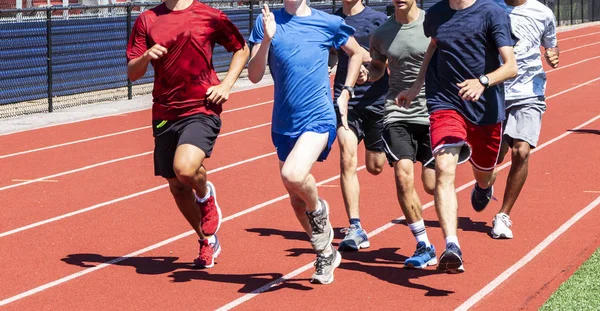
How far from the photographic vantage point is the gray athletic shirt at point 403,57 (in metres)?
8.78

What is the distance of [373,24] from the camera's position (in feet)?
31.9

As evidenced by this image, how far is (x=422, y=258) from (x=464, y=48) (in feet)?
5.02

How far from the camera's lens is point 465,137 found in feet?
26.0

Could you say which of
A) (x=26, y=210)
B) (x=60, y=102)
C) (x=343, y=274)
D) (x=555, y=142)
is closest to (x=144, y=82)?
(x=60, y=102)

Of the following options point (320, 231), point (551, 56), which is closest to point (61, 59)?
point (551, 56)

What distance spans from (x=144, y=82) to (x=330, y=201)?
12.4m

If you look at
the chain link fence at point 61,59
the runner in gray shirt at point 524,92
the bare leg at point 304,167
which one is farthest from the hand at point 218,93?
the chain link fence at point 61,59

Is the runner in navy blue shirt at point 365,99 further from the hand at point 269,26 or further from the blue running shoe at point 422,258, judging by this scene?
the hand at point 269,26

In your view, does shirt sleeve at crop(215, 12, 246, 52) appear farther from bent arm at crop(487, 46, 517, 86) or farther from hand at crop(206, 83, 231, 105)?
bent arm at crop(487, 46, 517, 86)

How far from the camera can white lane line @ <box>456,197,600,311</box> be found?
7.35 meters

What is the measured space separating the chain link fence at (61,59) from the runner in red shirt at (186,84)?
1008 cm

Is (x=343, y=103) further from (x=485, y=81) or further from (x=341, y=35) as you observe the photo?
(x=485, y=81)

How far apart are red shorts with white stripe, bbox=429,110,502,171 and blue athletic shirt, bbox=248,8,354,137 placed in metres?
0.75

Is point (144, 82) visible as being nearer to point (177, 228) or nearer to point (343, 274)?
point (177, 228)
